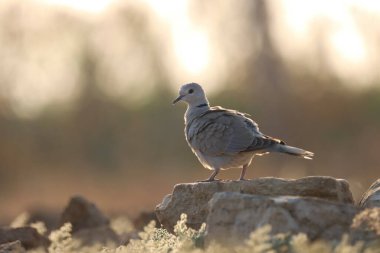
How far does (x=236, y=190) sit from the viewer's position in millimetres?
10492

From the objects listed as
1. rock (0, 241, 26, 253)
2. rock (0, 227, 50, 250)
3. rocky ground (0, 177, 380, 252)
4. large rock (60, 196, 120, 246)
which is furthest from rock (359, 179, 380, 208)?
large rock (60, 196, 120, 246)

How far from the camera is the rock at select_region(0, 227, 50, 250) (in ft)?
39.7

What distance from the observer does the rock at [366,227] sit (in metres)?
8.05

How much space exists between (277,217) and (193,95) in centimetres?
512

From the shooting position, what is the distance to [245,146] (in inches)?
457

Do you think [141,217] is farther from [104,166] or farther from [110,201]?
[104,166]

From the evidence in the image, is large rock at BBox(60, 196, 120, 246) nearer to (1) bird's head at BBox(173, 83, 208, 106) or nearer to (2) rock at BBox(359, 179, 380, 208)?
(1) bird's head at BBox(173, 83, 208, 106)

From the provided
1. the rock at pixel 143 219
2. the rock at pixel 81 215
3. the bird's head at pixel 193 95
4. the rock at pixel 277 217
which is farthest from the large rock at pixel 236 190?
the rock at pixel 143 219

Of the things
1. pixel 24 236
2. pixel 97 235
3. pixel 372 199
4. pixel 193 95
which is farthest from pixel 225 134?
pixel 97 235

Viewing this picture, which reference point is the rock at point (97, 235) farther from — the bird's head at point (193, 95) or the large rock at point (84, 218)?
the bird's head at point (193, 95)

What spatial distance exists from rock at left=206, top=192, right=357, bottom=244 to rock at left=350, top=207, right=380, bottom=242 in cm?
23

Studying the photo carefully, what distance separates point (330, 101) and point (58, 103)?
6.73 meters

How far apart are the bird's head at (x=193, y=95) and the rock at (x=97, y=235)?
196 cm

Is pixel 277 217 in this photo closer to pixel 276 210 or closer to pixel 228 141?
pixel 276 210
